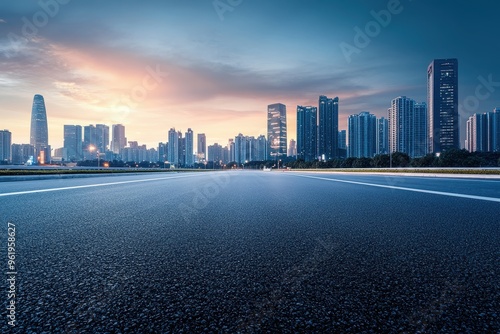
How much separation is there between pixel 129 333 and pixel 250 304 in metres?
0.60

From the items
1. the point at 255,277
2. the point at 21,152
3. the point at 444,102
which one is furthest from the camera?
the point at 21,152

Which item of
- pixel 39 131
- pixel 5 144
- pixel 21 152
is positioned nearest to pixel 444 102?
pixel 39 131

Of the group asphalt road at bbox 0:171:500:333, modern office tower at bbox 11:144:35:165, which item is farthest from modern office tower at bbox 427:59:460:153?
modern office tower at bbox 11:144:35:165

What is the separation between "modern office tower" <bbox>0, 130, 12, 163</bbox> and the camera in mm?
184125

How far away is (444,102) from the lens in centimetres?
16112

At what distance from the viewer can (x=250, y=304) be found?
1640mm

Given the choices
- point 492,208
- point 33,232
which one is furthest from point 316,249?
point 492,208

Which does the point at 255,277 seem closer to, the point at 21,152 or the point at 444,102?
the point at 444,102

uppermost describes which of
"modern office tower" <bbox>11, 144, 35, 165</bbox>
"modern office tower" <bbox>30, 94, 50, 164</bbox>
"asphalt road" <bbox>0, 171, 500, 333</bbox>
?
"modern office tower" <bbox>30, 94, 50, 164</bbox>

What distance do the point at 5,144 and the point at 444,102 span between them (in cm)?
25265

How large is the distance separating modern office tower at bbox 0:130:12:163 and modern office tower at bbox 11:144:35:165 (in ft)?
10.8

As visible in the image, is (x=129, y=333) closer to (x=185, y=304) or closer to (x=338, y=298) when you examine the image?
(x=185, y=304)

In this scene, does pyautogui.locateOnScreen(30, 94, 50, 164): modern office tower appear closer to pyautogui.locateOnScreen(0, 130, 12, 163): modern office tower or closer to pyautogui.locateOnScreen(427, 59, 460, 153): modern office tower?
pyautogui.locateOnScreen(0, 130, 12, 163): modern office tower

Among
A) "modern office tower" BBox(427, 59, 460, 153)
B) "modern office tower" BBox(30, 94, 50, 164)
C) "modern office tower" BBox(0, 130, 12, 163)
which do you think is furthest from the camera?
"modern office tower" BBox(0, 130, 12, 163)
